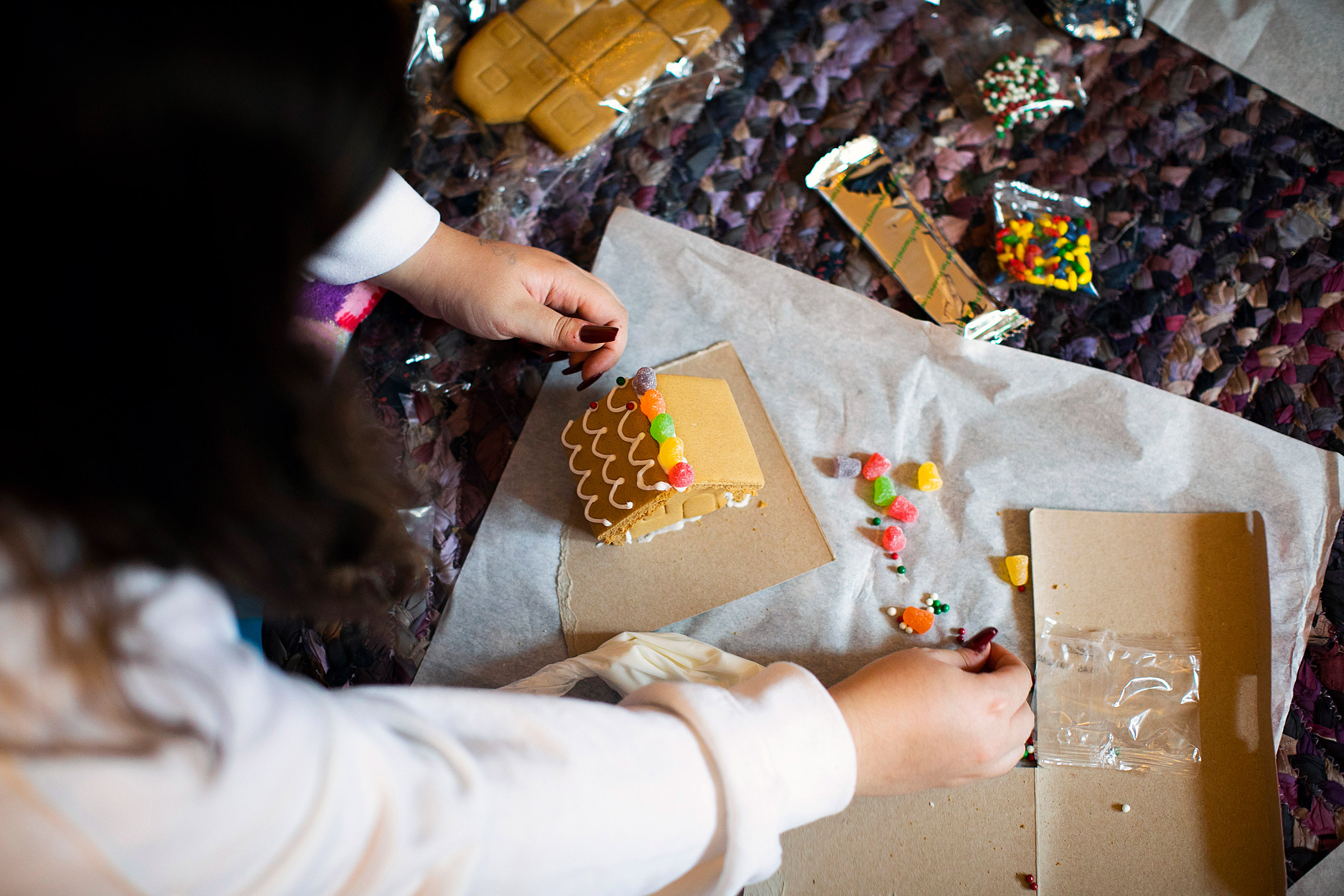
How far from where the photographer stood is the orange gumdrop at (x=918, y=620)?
35.1 inches

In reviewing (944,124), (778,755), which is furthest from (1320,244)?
(778,755)

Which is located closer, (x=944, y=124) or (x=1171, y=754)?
(x=1171, y=754)

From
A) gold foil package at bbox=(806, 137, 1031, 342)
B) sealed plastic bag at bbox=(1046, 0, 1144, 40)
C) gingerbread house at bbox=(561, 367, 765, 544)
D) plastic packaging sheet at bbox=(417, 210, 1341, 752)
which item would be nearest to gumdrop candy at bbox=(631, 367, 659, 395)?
gingerbread house at bbox=(561, 367, 765, 544)

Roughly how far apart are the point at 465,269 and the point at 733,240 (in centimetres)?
36

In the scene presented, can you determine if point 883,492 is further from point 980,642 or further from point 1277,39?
point 1277,39

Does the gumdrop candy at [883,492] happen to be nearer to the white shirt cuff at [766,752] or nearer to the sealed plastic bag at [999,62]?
the white shirt cuff at [766,752]

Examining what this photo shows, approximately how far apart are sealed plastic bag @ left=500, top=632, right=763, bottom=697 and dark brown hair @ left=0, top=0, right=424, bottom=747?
0.42 m

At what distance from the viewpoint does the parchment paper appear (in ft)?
3.32

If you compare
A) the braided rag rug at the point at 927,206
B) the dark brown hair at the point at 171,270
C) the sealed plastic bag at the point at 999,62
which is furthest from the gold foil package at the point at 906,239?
the dark brown hair at the point at 171,270

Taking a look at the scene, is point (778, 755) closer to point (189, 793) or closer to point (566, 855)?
point (566, 855)

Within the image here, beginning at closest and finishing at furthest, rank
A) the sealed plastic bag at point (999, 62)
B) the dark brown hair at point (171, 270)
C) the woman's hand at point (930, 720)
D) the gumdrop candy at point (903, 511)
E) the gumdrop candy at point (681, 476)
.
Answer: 1. the dark brown hair at point (171, 270)
2. the woman's hand at point (930, 720)
3. the gumdrop candy at point (681, 476)
4. the gumdrop candy at point (903, 511)
5. the sealed plastic bag at point (999, 62)

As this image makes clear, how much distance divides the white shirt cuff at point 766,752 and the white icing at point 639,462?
24 centimetres

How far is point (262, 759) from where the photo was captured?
17.4 inches

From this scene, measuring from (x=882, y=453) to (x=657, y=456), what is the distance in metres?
0.31
